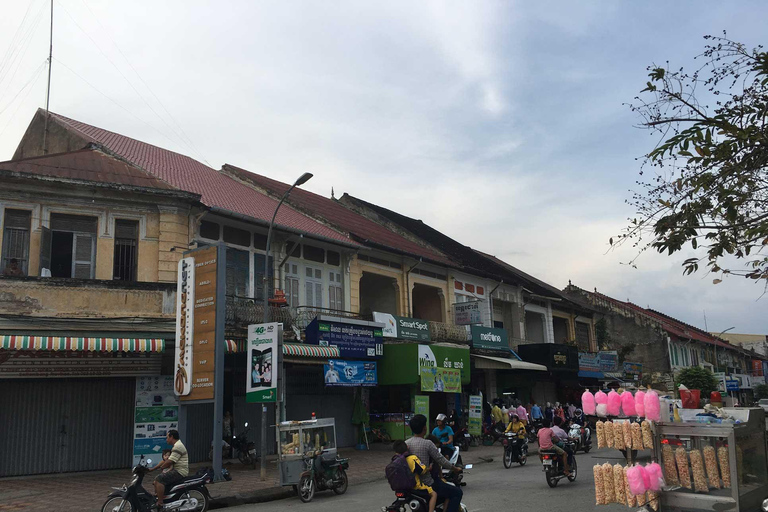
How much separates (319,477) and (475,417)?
11.4 m

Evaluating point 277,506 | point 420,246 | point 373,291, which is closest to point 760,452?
point 277,506

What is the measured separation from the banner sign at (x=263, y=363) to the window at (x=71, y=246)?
468 centimetres

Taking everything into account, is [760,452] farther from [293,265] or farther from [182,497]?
[293,265]

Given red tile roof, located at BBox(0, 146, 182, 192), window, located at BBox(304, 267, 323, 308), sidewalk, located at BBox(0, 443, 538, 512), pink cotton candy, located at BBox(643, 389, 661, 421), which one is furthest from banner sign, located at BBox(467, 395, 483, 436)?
pink cotton candy, located at BBox(643, 389, 661, 421)

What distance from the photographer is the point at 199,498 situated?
36.1 feet

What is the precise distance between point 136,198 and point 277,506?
9129 mm

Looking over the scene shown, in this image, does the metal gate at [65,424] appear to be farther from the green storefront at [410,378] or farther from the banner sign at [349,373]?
the green storefront at [410,378]

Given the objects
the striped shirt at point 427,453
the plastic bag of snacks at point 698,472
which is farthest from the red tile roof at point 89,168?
the plastic bag of snacks at point 698,472

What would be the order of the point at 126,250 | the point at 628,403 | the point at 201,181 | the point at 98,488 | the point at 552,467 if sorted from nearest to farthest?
the point at 628,403
the point at 552,467
the point at 98,488
the point at 126,250
the point at 201,181

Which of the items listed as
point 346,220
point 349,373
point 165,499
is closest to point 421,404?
point 349,373

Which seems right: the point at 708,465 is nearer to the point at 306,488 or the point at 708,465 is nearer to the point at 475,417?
the point at 306,488

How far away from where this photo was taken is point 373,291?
27000mm

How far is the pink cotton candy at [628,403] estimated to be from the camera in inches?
278

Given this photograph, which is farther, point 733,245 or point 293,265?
point 293,265
